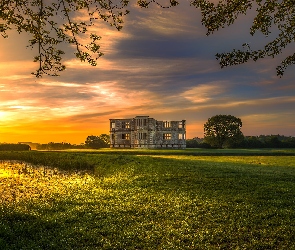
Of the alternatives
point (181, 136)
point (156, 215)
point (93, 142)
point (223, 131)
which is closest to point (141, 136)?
point (181, 136)

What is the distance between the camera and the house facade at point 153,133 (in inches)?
4142

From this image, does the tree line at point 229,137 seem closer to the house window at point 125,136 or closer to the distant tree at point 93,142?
the house window at point 125,136

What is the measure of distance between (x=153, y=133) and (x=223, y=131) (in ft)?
77.9

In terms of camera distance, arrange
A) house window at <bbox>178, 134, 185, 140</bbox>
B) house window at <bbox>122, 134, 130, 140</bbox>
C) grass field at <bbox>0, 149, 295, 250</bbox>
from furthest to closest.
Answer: house window at <bbox>122, 134, 130, 140</bbox>, house window at <bbox>178, 134, 185, 140</bbox>, grass field at <bbox>0, 149, 295, 250</bbox>

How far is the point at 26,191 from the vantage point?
20750mm

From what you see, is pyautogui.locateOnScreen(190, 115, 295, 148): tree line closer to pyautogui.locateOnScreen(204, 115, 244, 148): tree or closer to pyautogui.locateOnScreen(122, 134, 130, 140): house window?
pyautogui.locateOnScreen(204, 115, 244, 148): tree

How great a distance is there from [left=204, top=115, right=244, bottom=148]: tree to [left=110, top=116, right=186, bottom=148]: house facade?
958cm

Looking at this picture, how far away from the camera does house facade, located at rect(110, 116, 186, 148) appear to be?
345 feet

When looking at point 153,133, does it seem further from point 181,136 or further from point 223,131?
point 223,131

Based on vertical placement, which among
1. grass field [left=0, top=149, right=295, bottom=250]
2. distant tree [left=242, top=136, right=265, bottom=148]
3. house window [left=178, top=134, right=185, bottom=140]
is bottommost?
grass field [left=0, top=149, right=295, bottom=250]

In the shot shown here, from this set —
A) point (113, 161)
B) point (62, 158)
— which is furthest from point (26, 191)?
→ point (62, 158)

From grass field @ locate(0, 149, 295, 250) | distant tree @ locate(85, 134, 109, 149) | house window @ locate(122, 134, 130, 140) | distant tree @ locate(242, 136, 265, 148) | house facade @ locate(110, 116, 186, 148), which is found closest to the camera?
grass field @ locate(0, 149, 295, 250)

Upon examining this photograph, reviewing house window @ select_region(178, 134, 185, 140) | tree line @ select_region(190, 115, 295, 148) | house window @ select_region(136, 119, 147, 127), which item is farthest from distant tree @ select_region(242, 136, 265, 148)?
house window @ select_region(136, 119, 147, 127)

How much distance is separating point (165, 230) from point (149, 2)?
10.5 m
